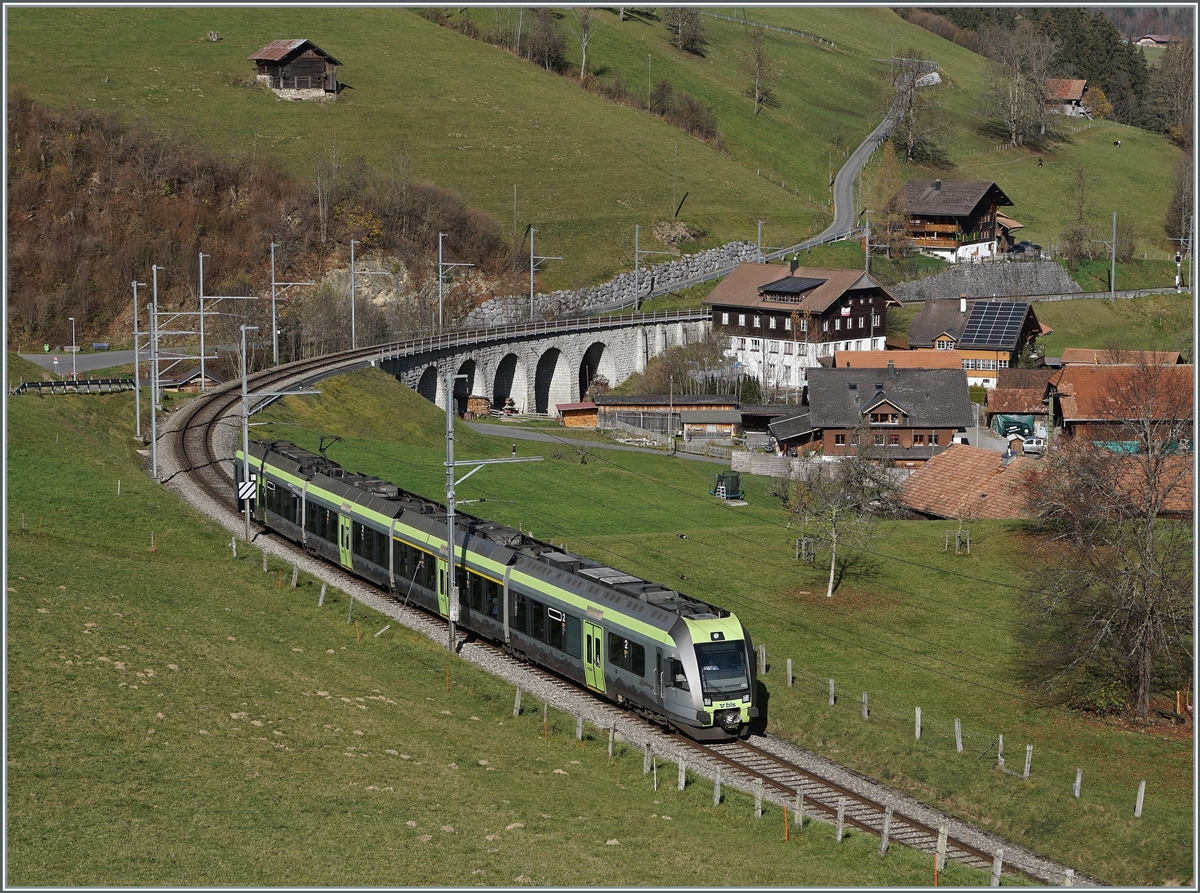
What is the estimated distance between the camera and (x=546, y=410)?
13262 cm

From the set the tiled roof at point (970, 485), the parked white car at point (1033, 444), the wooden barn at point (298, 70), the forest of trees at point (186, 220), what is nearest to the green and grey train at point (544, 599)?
the tiled roof at point (970, 485)

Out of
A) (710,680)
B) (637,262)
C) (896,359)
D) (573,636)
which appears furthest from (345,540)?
(637,262)

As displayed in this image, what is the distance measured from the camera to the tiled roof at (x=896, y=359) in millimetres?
120000

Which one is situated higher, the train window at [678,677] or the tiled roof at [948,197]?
the tiled roof at [948,197]

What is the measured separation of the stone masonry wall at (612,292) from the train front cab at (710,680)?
318 ft

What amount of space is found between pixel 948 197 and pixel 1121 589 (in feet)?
451

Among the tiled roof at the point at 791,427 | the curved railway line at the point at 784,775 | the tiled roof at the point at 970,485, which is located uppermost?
the tiled roof at the point at 791,427

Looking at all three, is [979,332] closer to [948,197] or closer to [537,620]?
[948,197]

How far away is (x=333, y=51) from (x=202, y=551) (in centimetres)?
14122

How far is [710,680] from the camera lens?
37094 mm

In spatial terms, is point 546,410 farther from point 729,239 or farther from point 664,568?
point 664,568

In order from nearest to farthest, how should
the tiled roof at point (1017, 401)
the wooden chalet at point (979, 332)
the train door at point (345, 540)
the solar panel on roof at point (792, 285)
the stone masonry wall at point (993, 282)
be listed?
the train door at point (345, 540)
the tiled roof at point (1017, 401)
the wooden chalet at point (979, 332)
the solar panel on roof at point (792, 285)
the stone masonry wall at point (993, 282)

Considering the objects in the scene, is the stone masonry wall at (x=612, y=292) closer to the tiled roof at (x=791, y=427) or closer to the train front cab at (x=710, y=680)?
the tiled roof at (x=791, y=427)

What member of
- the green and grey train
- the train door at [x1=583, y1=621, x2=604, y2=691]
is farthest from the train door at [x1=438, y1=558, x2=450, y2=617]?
the train door at [x1=583, y1=621, x2=604, y2=691]
